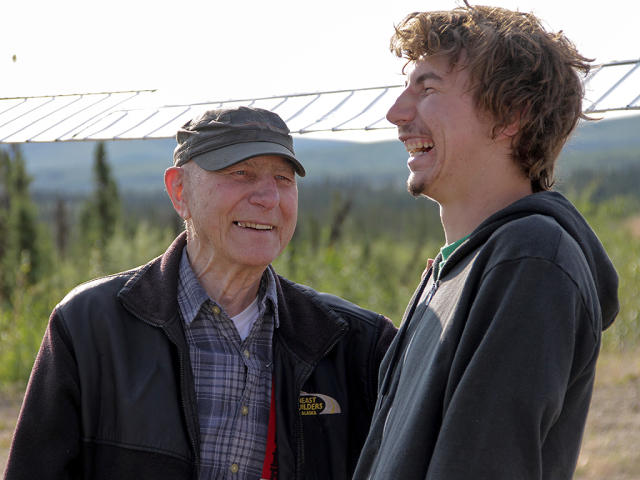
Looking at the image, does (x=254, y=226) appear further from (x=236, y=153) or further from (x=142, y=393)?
(x=142, y=393)

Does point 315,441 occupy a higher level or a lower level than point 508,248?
lower

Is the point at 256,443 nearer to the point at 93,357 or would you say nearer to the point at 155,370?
the point at 155,370

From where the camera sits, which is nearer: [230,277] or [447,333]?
[447,333]

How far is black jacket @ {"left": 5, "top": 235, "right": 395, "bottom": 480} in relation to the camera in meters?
2.32

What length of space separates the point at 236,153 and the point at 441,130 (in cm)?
74

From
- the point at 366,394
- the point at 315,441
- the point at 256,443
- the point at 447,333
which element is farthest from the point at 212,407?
the point at 447,333

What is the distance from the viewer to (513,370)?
1567mm

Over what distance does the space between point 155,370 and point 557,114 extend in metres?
1.37

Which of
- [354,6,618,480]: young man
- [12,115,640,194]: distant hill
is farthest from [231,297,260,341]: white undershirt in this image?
[12,115,640,194]: distant hill

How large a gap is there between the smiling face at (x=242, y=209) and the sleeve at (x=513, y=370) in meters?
1.04

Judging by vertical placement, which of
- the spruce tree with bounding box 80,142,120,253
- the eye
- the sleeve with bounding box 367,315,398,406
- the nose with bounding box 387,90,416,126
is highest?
the spruce tree with bounding box 80,142,120,253

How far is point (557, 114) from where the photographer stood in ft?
6.62

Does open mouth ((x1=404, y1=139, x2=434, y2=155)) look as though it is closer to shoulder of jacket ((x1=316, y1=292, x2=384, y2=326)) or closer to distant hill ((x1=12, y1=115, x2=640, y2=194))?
shoulder of jacket ((x1=316, y1=292, x2=384, y2=326))

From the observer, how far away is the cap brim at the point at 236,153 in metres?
2.48
